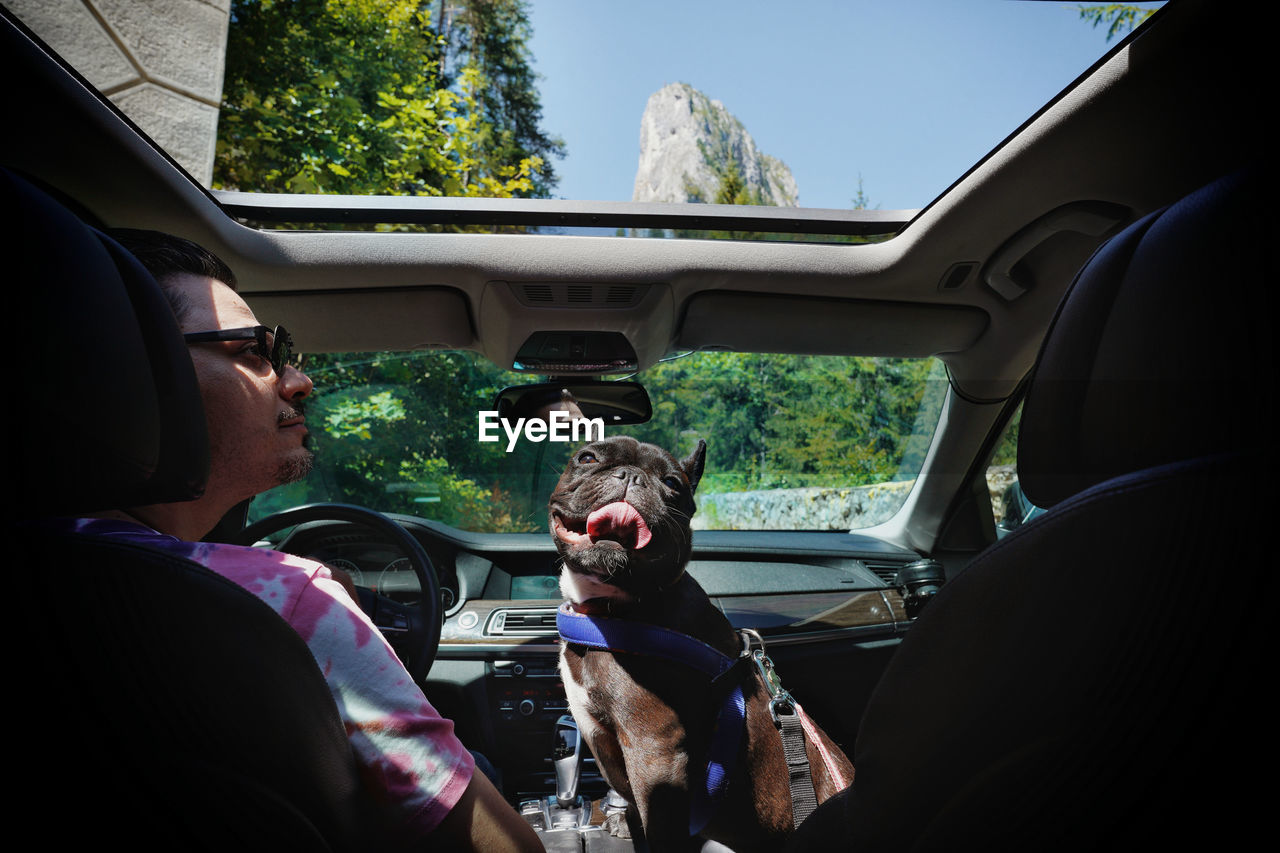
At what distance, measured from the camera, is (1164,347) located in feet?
3.00

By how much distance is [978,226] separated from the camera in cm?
212

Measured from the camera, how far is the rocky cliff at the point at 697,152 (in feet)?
8.62

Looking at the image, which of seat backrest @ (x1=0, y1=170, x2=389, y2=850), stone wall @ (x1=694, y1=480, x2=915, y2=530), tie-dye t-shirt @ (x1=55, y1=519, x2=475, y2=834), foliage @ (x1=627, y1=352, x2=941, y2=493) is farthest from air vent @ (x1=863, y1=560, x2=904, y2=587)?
seat backrest @ (x1=0, y1=170, x2=389, y2=850)

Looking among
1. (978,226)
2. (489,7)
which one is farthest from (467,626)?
(489,7)

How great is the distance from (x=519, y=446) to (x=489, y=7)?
2.72 m

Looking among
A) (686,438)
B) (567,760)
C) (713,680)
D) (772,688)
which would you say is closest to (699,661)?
(713,680)

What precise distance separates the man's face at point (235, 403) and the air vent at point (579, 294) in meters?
0.94

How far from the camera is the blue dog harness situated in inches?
76.3

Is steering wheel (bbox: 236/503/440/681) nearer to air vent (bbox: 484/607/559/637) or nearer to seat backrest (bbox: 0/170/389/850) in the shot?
air vent (bbox: 484/607/559/637)

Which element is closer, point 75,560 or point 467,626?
point 75,560

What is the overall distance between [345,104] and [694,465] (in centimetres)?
462

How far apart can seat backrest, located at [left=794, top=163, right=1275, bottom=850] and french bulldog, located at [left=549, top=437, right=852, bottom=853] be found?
95cm

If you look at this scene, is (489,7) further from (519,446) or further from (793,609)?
(793,609)

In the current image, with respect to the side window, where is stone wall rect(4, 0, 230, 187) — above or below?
above
